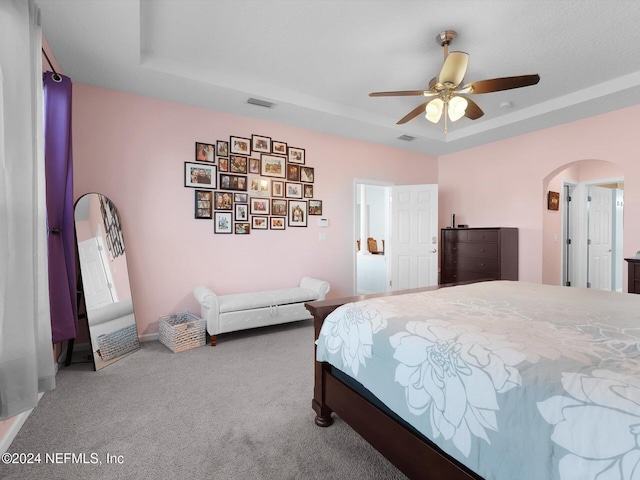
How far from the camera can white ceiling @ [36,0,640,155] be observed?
7.44 feet

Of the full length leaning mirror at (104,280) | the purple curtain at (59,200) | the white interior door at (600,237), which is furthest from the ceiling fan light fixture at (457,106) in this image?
the white interior door at (600,237)

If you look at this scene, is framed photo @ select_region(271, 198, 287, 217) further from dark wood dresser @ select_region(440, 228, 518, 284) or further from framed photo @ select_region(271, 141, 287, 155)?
dark wood dresser @ select_region(440, 228, 518, 284)

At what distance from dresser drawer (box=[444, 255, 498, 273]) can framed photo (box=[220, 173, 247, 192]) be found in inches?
130

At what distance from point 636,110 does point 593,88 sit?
0.67 m

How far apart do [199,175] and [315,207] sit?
1.59 m

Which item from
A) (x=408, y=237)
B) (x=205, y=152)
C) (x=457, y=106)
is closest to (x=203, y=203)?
(x=205, y=152)

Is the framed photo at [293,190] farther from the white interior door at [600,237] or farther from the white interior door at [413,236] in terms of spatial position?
the white interior door at [600,237]

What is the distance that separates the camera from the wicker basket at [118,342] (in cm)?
272

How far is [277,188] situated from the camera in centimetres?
417

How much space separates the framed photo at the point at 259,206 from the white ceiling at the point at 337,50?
40.7 inches

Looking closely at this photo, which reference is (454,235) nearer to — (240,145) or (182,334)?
(240,145)

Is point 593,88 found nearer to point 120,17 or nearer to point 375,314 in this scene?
point 375,314

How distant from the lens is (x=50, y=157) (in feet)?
7.61

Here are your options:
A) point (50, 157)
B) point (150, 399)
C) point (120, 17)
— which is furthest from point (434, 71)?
point (150, 399)
